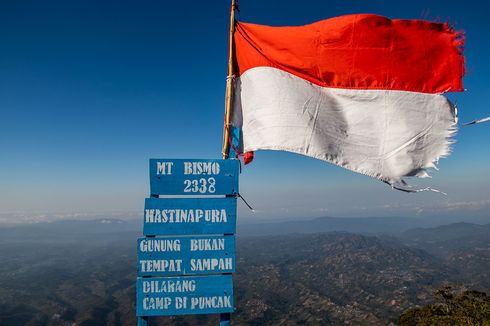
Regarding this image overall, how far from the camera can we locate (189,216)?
6848 mm

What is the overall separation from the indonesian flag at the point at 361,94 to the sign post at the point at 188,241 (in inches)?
49.6

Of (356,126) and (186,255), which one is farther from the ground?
(356,126)

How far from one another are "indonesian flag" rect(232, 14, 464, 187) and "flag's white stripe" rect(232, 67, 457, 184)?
20mm

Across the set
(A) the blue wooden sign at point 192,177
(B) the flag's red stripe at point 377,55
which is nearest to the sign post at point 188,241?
(A) the blue wooden sign at point 192,177

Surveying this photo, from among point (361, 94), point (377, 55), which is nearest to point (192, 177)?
point (361, 94)

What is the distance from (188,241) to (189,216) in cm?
52

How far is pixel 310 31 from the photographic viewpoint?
718cm

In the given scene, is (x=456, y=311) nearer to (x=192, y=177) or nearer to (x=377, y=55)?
(x=377, y=55)

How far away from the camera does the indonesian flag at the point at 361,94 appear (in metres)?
6.62

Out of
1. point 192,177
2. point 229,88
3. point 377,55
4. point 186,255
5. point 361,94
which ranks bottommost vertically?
point 186,255

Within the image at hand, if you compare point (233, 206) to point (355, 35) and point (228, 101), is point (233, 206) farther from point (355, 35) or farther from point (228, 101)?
point (355, 35)

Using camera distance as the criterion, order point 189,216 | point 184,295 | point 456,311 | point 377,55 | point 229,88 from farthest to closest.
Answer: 1. point 456,311
2. point 229,88
3. point 377,55
4. point 189,216
5. point 184,295

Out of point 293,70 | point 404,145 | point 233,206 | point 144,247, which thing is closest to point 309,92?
point 293,70

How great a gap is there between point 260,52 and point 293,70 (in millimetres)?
898
